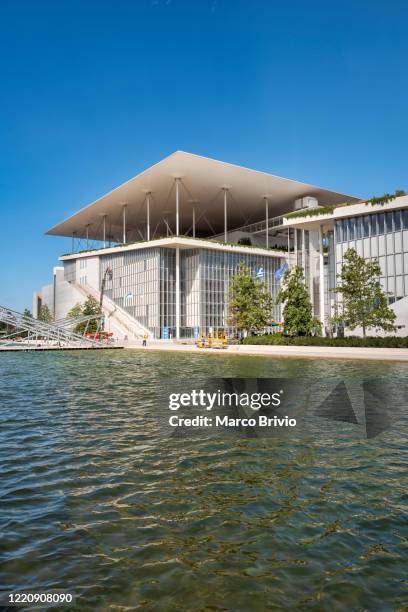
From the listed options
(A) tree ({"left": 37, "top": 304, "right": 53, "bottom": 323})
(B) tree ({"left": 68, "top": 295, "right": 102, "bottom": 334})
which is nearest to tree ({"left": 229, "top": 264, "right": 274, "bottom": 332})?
(B) tree ({"left": 68, "top": 295, "right": 102, "bottom": 334})

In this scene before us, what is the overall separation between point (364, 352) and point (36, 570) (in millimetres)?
33162

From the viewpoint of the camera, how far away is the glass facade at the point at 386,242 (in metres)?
46.0

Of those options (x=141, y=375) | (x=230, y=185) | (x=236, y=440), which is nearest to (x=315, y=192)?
(x=230, y=185)

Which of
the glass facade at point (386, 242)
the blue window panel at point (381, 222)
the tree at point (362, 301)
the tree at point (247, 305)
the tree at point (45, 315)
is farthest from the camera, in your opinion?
the tree at point (45, 315)

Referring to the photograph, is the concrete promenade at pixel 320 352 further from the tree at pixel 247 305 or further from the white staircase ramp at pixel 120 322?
the white staircase ramp at pixel 120 322

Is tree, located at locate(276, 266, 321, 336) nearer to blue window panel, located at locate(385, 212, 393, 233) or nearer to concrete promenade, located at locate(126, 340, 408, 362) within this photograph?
concrete promenade, located at locate(126, 340, 408, 362)

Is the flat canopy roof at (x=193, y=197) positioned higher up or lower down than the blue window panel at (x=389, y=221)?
higher up

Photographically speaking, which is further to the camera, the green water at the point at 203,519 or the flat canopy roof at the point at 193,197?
the flat canopy roof at the point at 193,197

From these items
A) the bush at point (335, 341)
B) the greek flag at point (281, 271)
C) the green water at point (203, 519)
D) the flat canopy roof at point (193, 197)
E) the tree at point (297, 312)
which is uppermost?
the flat canopy roof at point (193, 197)

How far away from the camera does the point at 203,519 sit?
5918 millimetres

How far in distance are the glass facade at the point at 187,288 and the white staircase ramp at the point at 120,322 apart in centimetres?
91

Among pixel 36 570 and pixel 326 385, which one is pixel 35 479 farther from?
pixel 326 385

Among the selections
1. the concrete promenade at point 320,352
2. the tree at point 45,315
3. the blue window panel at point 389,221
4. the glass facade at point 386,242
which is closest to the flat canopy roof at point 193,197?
the glass facade at point 386,242

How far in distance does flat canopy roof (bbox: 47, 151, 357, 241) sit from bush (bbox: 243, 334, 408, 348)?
68.5 feet
